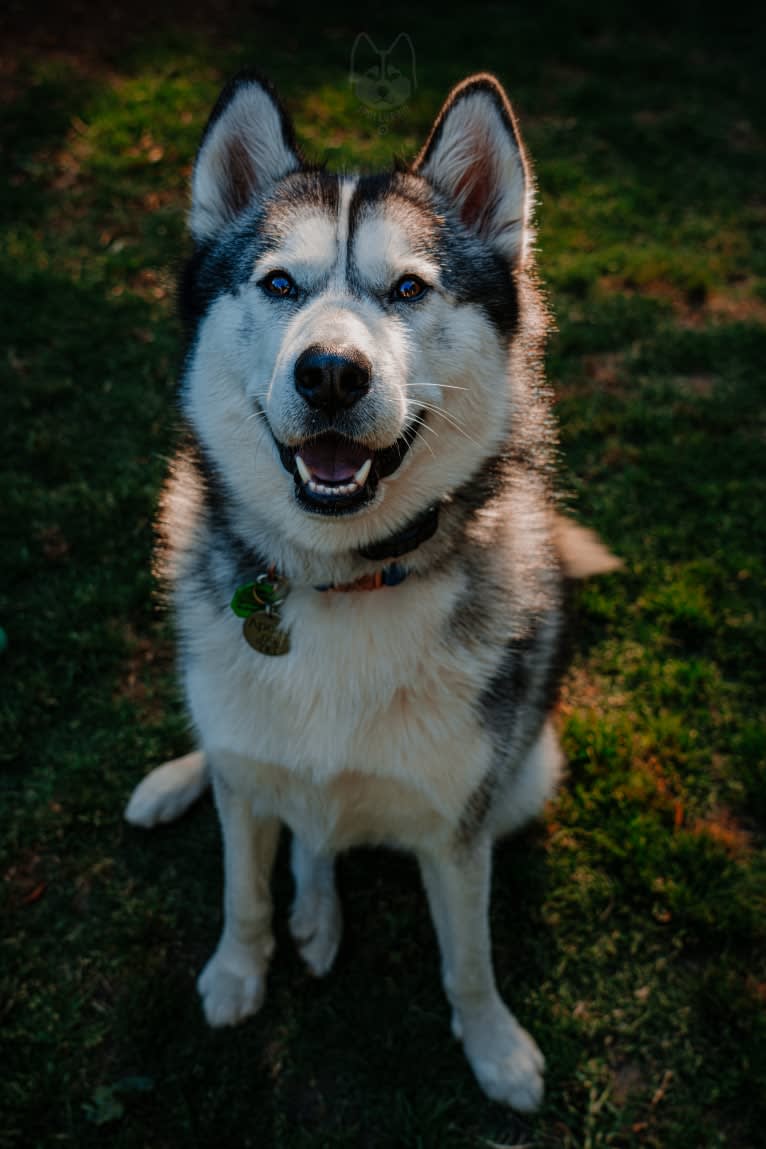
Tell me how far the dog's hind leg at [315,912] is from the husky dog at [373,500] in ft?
1.13

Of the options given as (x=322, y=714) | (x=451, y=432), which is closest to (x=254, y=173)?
(x=451, y=432)

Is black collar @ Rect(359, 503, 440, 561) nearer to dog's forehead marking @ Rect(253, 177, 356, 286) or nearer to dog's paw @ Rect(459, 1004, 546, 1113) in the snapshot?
dog's forehead marking @ Rect(253, 177, 356, 286)

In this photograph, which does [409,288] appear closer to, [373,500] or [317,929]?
[373,500]

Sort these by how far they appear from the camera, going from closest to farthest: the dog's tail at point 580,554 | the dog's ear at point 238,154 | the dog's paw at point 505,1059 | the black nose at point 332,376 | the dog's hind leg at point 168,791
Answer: the black nose at point 332,376 < the dog's ear at point 238,154 < the dog's paw at point 505,1059 < the dog's hind leg at point 168,791 < the dog's tail at point 580,554

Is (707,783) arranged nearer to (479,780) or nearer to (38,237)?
(479,780)

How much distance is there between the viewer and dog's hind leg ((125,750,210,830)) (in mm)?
2992

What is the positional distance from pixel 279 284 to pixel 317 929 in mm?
Answer: 1913

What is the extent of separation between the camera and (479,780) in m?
2.22

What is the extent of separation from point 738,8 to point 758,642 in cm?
819

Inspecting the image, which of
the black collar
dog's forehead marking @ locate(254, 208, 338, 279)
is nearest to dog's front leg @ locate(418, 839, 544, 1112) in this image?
the black collar

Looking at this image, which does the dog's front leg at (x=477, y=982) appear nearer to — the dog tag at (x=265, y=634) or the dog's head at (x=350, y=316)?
the dog tag at (x=265, y=634)

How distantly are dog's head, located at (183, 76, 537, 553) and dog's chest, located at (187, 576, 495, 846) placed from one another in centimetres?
22

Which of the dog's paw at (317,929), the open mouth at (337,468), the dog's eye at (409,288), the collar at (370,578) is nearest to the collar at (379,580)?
the collar at (370,578)

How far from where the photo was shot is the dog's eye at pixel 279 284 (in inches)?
82.4
